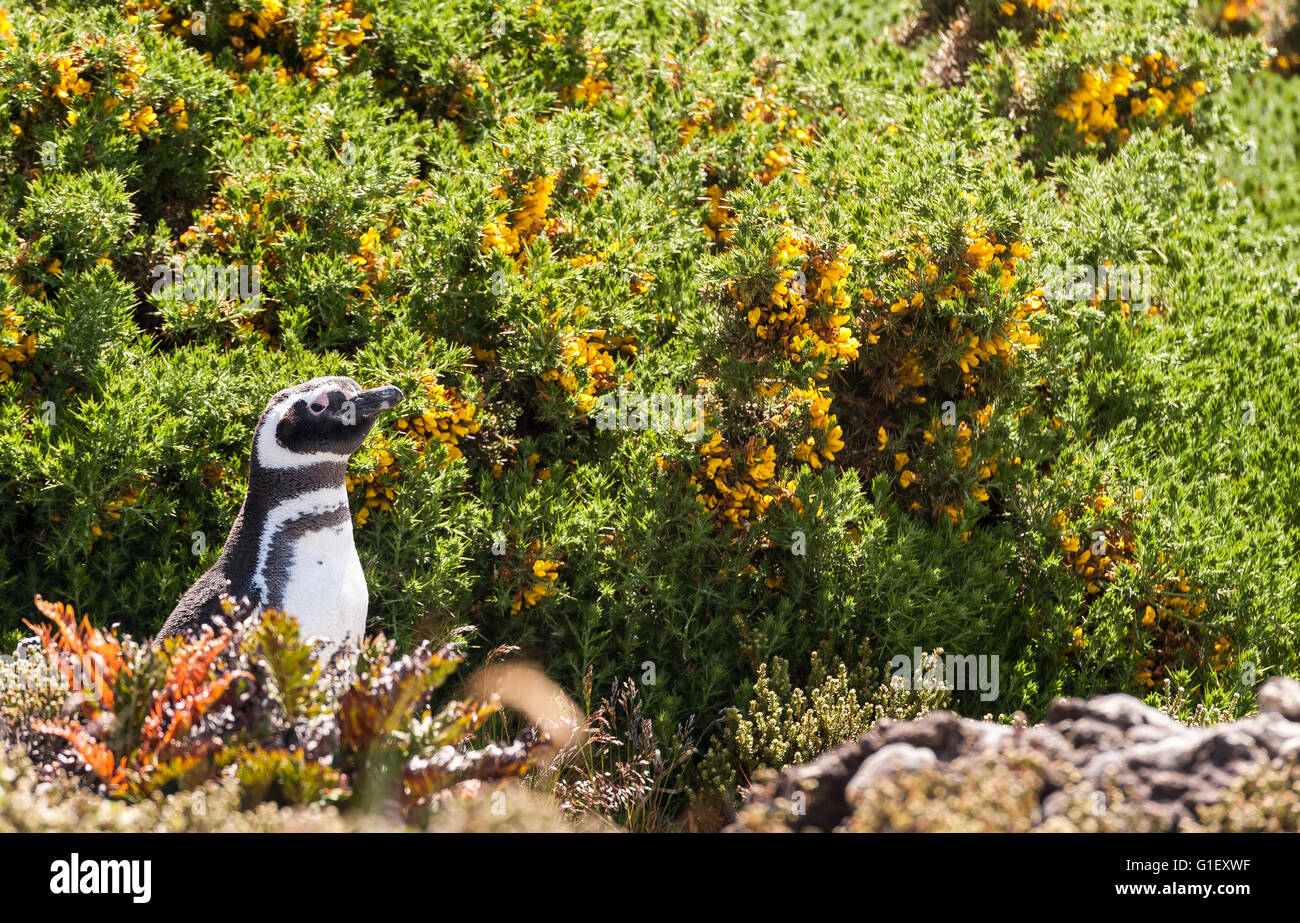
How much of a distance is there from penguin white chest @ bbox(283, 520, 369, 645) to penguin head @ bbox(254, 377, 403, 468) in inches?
10.5

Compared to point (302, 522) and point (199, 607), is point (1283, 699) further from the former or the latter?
point (199, 607)

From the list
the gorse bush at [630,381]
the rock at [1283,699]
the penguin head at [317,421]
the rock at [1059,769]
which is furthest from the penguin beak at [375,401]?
the rock at [1283,699]

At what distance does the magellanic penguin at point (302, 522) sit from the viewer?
4020 millimetres

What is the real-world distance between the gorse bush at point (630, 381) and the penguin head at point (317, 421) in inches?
32.3

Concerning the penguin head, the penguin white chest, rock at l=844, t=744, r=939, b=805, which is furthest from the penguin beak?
rock at l=844, t=744, r=939, b=805

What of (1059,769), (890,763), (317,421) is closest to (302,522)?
(317,421)

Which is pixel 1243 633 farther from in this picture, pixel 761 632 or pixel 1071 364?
pixel 761 632

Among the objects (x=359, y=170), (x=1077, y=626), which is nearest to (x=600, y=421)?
(x=359, y=170)

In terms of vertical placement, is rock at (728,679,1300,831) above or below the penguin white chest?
below

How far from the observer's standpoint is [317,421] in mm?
4008

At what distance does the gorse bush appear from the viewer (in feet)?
16.3

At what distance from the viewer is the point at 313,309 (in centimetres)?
555

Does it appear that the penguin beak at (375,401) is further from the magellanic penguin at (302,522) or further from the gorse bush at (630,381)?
the gorse bush at (630,381)

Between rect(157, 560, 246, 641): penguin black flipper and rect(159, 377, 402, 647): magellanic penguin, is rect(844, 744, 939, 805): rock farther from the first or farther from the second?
rect(157, 560, 246, 641): penguin black flipper
